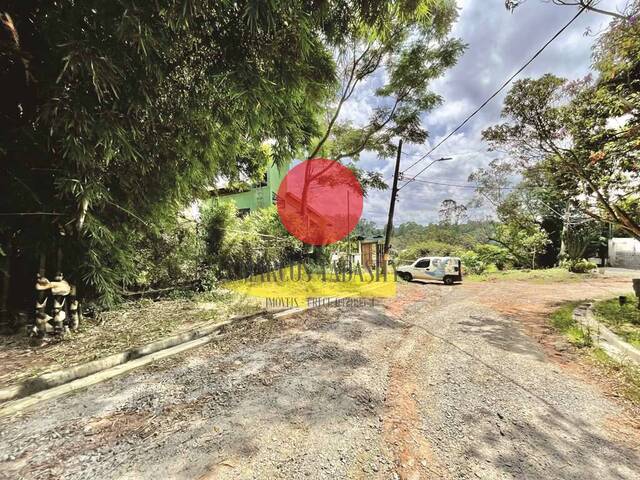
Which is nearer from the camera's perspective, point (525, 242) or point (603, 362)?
point (603, 362)

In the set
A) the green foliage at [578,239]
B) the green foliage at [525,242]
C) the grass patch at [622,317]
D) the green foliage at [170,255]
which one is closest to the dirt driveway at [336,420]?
the grass patch at [622,317]

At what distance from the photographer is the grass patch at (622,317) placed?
4.03m

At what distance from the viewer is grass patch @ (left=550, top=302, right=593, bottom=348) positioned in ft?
12.9

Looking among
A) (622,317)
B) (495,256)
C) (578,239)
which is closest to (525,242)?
(495,256)

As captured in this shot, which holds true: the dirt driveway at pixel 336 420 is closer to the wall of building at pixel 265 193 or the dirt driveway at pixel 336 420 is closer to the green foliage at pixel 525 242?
the wall of building at pixel 265 193

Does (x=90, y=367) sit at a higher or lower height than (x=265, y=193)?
lower

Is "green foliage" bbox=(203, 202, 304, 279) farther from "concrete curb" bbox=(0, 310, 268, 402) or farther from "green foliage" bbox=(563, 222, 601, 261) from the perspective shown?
"green foliage" bbox=(563, 222, 601, 261)

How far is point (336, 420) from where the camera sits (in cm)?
215

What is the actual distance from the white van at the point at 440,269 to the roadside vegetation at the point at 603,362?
20.3 feet

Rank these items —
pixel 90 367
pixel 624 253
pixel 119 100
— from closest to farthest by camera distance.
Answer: pixel 119 100
pixel 90 367
pixel 624 253

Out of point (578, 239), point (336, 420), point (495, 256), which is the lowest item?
point (336, 420)

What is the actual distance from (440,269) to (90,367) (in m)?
11.6

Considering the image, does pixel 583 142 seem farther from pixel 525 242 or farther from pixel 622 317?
pixel 525 242

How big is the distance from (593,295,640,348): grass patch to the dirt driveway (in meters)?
1.40
